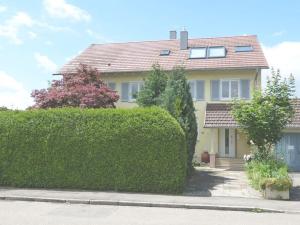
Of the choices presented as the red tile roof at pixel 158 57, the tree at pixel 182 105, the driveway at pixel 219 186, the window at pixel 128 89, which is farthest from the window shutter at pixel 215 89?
the tree at pixel 182 105

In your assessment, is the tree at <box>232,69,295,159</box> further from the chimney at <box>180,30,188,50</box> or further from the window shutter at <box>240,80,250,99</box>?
the chimney at <box>180,30,188,50</box>

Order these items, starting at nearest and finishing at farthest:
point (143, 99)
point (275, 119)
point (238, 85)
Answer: point (275, 119) < point (143, 99) < point (238, 85)

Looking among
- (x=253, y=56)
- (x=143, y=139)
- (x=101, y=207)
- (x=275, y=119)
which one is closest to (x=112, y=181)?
(x=143, y=139)

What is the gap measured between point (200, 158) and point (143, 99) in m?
8.34

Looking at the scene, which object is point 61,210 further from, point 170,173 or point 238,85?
point 238,85

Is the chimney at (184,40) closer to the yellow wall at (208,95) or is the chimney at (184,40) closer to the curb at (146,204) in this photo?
the yellow wall at (208,95)

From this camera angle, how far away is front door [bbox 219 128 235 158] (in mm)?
28531

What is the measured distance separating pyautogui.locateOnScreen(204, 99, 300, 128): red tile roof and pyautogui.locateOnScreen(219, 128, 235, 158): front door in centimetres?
161

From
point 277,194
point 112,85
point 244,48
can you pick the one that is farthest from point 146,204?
point 244,48

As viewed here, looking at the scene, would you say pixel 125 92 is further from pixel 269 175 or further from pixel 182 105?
pixel 269 175

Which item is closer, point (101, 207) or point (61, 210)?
point (61, 210)

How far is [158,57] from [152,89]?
973 cm

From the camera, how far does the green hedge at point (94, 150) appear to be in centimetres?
1584

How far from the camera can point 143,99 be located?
854 inches
